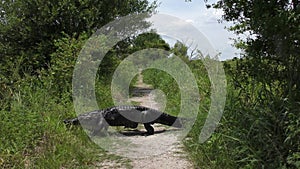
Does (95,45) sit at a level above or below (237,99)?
above

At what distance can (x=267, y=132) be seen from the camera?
136 inches

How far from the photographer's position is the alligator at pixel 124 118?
562 cm

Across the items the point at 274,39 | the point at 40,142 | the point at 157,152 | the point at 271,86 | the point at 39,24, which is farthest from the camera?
the point at 39,24

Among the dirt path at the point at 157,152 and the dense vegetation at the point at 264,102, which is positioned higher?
the dense vegetation at the point at 264,102

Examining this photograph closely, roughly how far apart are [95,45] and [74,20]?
239cm

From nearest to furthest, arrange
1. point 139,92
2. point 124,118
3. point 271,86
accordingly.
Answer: point 271,86 → point 124,118 → point 139,92

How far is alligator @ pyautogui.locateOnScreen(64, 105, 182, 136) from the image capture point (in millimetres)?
5617

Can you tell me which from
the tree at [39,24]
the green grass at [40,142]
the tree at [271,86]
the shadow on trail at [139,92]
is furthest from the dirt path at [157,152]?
the tree at [39,24]

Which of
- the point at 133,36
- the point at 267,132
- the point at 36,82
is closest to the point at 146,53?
the point at 133,36

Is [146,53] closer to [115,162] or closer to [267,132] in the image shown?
[115,162]

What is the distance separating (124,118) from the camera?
585 cm

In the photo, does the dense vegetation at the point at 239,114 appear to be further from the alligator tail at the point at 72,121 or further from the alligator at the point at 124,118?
the alligator at the point at 124,118

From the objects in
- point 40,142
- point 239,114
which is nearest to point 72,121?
point 40,142

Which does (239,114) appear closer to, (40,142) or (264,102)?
(264,102)
